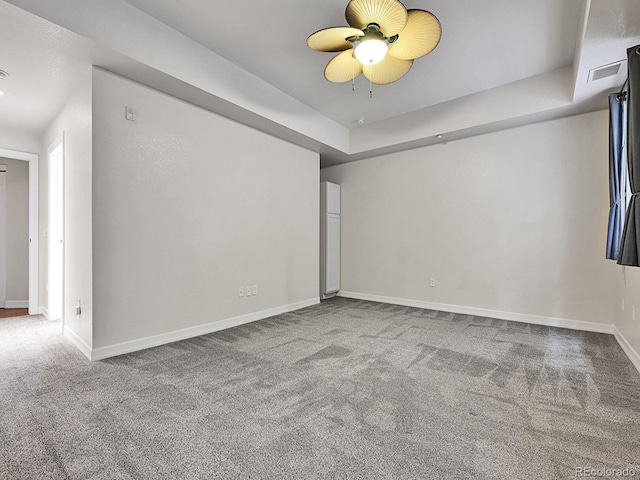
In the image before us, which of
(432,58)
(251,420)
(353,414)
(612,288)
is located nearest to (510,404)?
(353,414)

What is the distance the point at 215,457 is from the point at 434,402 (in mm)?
1346

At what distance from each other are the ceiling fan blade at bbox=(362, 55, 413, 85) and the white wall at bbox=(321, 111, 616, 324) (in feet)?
7.31

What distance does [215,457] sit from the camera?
151 centimetres

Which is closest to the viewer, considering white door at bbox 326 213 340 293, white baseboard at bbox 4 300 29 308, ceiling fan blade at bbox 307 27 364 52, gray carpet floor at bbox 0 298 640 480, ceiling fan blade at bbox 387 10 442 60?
gray carpet floor at bbox 0 298 640 480

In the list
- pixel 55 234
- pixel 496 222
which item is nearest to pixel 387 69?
pixel 496 222

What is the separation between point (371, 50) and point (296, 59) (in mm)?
1273

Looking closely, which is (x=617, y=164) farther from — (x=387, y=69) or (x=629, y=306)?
(x=387, y=69)

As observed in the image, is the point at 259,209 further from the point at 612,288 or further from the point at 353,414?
the point at 612,288

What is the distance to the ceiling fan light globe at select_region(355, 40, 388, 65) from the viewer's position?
2.32m

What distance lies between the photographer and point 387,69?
9.26ft

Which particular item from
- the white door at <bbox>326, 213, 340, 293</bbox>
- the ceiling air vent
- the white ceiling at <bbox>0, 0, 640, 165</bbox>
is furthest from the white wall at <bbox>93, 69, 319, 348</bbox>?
the ceiling air vent

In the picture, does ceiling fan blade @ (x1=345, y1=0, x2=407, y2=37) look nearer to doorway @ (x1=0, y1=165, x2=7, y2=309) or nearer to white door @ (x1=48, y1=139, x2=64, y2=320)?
white door @ (x1=48, y1=139, x2=64, y2=320)

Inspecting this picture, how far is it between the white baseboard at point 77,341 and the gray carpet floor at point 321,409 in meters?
0.07

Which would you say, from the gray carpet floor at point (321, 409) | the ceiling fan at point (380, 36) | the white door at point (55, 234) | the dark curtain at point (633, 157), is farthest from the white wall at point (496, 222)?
the white door at point (55, 234)
